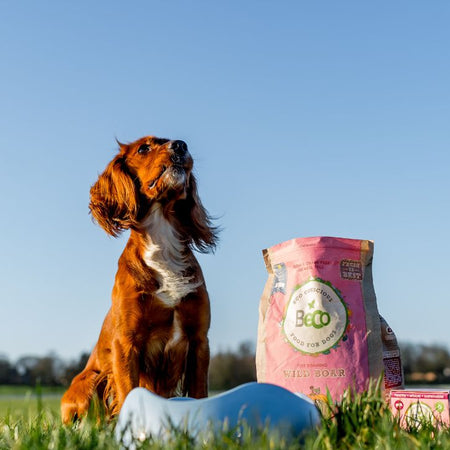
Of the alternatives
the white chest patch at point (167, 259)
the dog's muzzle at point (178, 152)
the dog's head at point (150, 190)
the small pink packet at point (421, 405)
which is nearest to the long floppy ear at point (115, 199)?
the dog's head at point (150, 190)

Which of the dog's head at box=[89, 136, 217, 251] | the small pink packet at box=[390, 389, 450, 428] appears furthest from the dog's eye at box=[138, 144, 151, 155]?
the small pink packet at box=[390, 389, 450, 428]

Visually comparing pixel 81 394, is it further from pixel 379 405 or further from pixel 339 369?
pixel 379 405

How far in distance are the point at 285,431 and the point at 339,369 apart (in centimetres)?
103

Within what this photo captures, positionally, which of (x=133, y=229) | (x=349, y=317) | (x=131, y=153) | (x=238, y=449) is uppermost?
(x=131, y=153)

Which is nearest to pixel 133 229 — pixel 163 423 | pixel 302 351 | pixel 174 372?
pixel 174 372

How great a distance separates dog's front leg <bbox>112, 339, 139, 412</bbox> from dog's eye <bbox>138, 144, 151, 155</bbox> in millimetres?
882

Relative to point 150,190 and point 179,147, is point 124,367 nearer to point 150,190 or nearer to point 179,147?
point 150,190

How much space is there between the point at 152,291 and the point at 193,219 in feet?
1.58

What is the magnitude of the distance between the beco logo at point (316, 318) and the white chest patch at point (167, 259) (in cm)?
46

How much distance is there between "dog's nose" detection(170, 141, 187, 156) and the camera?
2801mm

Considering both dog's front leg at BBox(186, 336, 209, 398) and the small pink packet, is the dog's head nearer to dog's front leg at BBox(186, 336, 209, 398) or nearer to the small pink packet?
dog's front leg at BBox(186, 336, 209, 398)

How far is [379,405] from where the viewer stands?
1993mm

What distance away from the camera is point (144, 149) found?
9.61ft

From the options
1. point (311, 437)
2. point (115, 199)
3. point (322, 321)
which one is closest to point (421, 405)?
point (322, 321)
